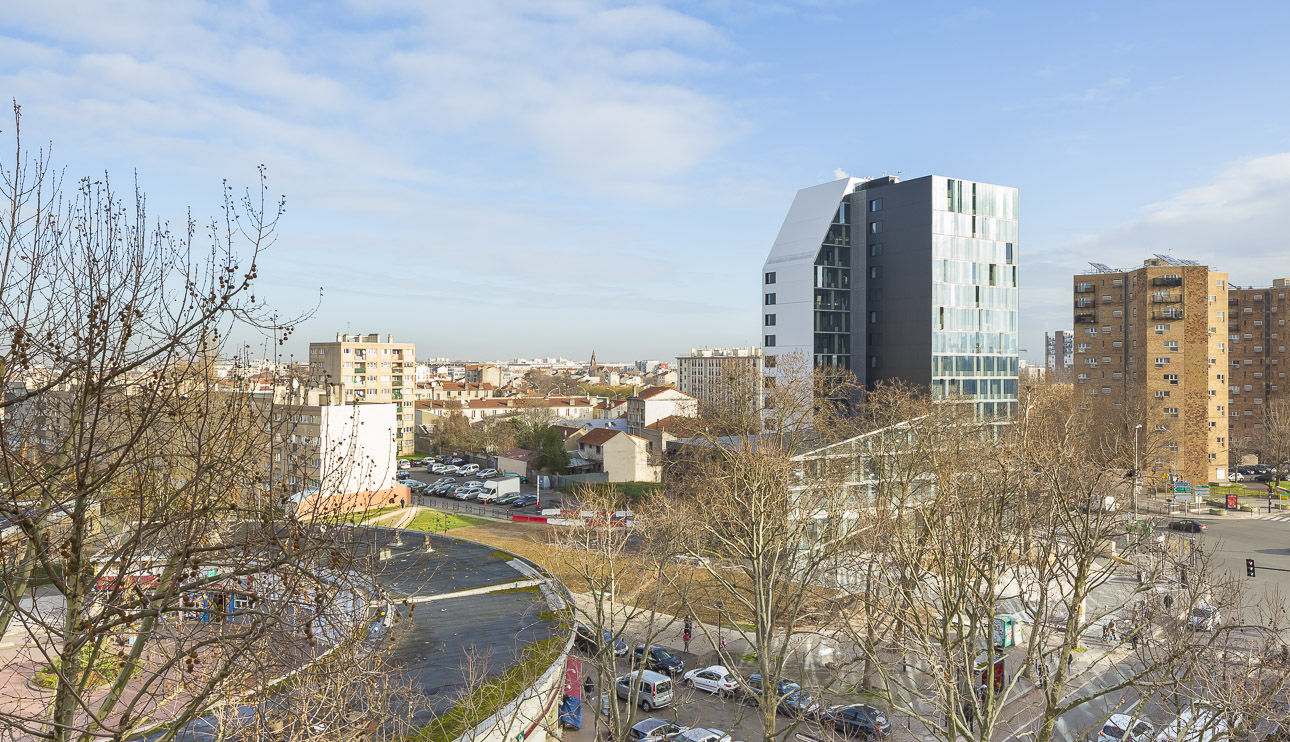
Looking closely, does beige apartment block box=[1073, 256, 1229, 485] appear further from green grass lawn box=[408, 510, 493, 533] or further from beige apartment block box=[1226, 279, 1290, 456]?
green grass lawn box=[408, 510, 493, 533]

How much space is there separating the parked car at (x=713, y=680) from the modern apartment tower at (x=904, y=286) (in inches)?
975

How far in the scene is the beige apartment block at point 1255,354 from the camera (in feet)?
235

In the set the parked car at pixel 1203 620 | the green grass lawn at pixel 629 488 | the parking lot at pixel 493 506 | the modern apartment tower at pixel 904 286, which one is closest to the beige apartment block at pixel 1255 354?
the modern apartment tower at pixel 904 286

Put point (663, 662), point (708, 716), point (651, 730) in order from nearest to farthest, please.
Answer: point (651, 730) → point (708, 716) → point (663, 662)

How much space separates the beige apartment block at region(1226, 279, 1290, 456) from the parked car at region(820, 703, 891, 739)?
70.4 metres

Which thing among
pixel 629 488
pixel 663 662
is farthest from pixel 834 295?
pixel 663 662

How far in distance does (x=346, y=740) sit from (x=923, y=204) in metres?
41.6

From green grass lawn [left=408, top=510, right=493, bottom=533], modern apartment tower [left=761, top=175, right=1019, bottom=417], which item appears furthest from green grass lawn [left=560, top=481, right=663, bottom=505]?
modern apartment tower [left=761, top=175, right=1019, bottom=417]

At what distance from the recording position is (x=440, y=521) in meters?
39.7

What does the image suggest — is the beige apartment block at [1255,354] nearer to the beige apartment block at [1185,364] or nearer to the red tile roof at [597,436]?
the beige apartment block at [1185,364]

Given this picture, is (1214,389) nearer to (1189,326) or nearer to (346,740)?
(1189,326)

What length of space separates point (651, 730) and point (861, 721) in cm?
485

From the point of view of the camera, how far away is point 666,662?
22547 mm

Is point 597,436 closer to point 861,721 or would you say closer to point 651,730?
point 651,730
